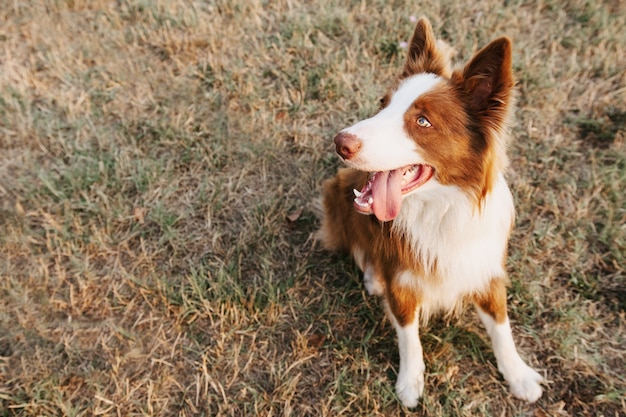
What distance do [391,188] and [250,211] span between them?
1.58 meters

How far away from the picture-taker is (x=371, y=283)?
310 cm

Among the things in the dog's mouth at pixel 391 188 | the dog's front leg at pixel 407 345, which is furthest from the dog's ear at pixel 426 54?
the dog's front leg at pixel 407 345

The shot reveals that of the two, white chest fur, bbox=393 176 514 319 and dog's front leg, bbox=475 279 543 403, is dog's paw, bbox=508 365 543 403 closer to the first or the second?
dog's front leg, bbox=475 279 543 403

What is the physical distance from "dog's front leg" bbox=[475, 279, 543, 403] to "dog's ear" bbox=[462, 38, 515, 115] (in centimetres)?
98

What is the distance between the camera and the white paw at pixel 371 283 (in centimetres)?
304

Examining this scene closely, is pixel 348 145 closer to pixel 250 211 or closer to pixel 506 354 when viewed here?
pixel 506 354

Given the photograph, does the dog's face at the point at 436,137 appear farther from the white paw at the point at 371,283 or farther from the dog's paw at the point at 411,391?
the dog's paw at the point at 411,391

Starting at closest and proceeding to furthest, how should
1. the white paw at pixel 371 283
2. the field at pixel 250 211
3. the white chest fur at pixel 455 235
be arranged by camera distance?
the white chest fur at pixel 455 235 < the field at pixel 250 211 < the white paw at pixel 371 283

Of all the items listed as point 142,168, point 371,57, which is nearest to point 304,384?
point 142,168

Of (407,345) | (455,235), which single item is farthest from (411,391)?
(455,235)

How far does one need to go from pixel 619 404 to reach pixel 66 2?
17.4ft

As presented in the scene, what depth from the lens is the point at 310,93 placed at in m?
4.17

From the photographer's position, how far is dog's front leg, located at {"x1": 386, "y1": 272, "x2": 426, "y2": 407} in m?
2.56

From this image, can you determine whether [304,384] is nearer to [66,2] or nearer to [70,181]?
[70,181]
